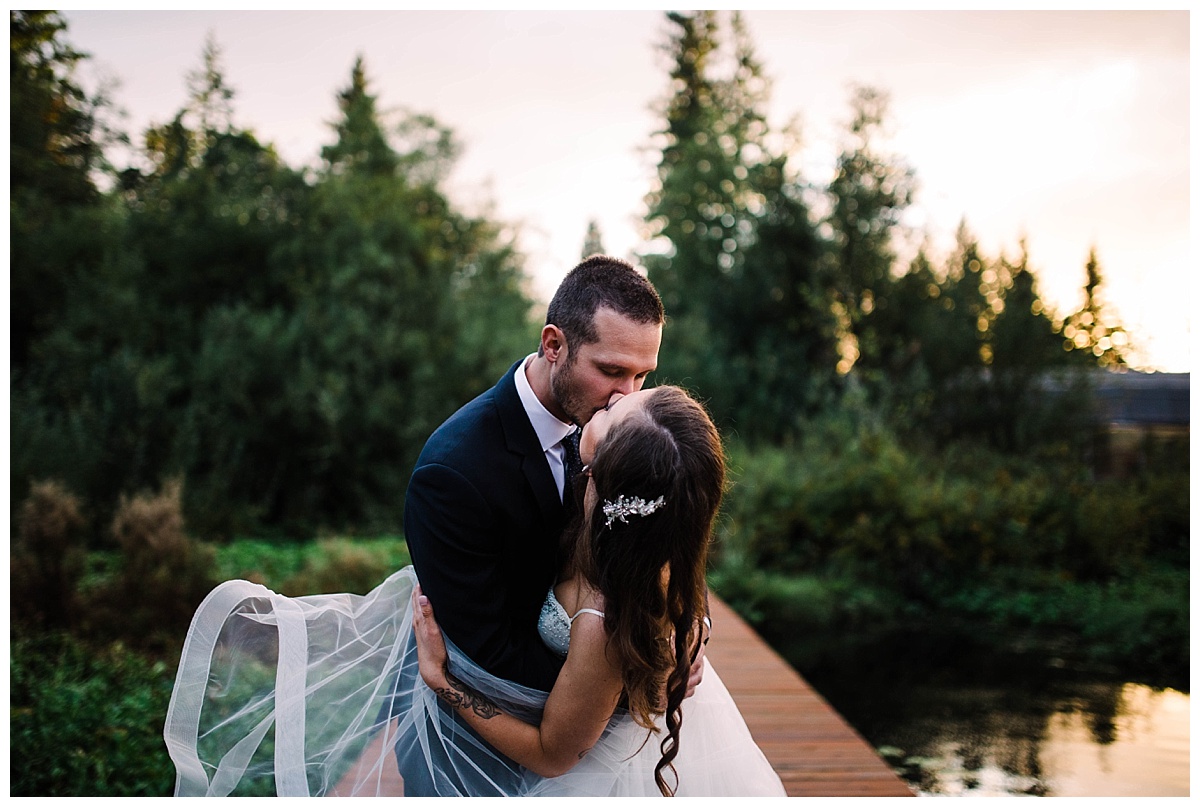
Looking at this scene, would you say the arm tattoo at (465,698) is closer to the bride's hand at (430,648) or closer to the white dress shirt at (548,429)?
the bride's hand at (430,648)

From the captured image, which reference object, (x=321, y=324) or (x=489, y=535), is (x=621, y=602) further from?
(x=321, y=324)

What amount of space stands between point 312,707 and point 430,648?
377mm

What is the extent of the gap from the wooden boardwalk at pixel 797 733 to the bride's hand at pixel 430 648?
6.16 feet

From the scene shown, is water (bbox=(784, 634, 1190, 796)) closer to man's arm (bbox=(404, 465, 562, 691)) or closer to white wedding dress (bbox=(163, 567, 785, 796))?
white wedding dress (bbox=(163, 567, 785, 796))

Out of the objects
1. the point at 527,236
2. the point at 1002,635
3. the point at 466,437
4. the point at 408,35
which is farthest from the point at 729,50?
the point at 466,437

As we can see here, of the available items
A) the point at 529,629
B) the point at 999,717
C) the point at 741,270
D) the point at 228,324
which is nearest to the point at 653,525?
the point at 529,629

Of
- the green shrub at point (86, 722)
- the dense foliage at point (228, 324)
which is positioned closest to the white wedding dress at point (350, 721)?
the green shrub at point (86, 722)

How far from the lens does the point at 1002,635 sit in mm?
7504

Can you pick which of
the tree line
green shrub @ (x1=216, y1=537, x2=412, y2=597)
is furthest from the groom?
the tree line

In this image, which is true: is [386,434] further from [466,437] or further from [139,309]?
[466,437]

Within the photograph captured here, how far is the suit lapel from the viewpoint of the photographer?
1.87 meters

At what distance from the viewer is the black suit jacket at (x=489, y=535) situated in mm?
1741

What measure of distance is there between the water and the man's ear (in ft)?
12.1

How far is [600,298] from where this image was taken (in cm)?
196
